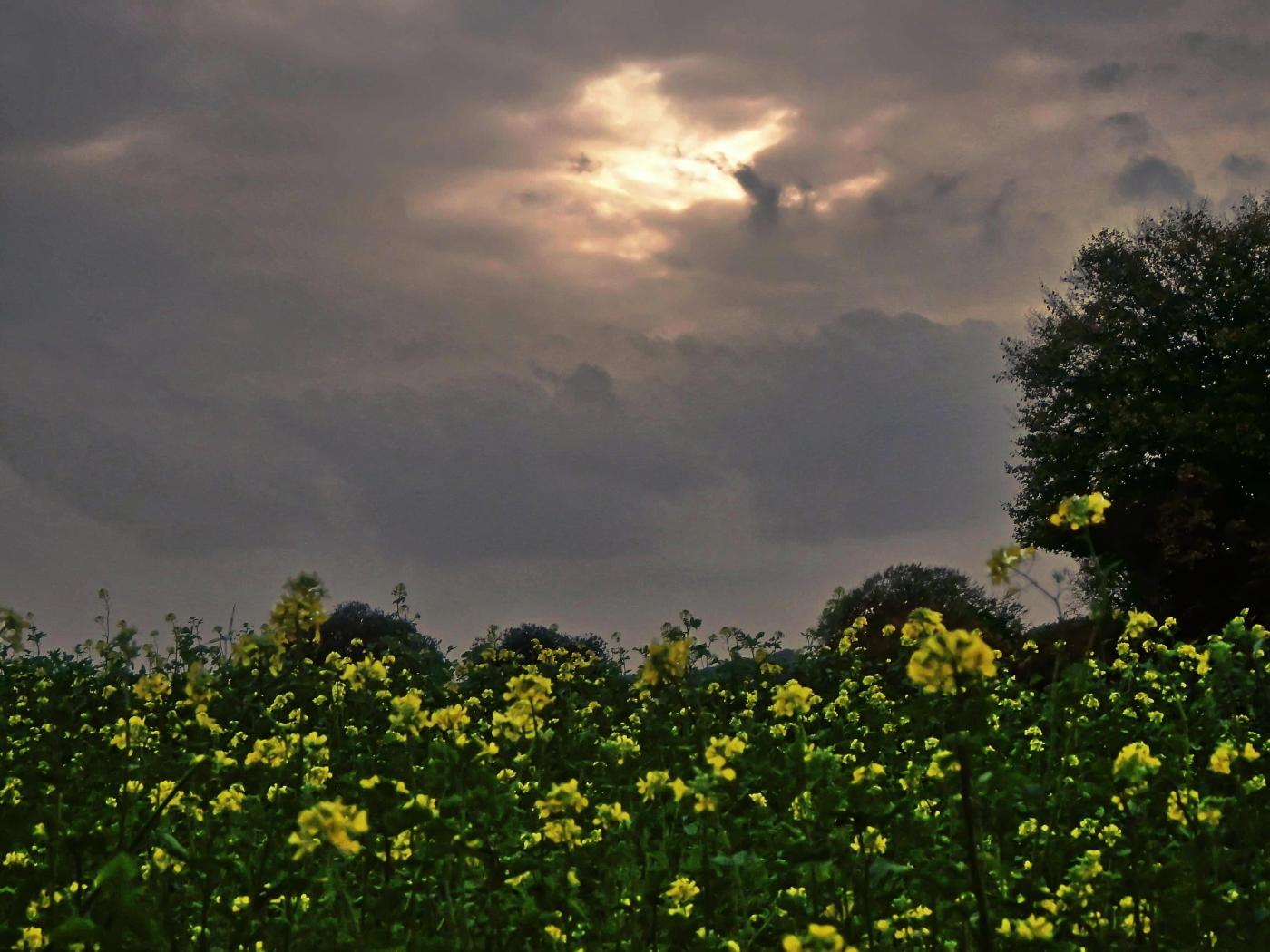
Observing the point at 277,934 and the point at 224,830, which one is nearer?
the point at 277,934

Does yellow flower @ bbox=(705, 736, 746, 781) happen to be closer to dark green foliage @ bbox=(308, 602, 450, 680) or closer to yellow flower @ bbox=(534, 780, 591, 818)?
yellow flower @ bbox=(534, 780, 591, 818)

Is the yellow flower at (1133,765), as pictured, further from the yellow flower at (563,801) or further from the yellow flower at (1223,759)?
the yellow flower at (563,801)

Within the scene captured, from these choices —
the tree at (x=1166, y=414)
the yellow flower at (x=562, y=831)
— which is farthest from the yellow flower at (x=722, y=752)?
the tree at (x=1166, y=414)

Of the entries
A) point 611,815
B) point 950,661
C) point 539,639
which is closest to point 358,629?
point 539,639

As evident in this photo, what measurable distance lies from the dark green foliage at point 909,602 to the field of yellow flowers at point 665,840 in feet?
34.9

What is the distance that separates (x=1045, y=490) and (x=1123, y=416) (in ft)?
10.1

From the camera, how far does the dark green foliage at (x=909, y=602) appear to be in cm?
1928

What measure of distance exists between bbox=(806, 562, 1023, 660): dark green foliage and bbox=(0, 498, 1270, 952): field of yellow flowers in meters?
10.6

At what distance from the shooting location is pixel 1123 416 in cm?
2998

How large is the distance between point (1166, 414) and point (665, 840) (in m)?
26.8

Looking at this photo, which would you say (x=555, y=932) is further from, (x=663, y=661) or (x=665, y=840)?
(x=665, y=840)

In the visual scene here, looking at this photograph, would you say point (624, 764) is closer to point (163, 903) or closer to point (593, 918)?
point (593, 918)

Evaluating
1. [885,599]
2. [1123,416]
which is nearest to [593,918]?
[885,599]

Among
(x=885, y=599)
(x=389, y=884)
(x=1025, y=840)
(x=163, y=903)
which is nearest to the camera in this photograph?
(x=389, y=884)
